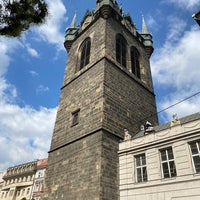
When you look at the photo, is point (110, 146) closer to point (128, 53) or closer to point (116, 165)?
point (116, 165)

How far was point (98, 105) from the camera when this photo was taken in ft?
43.5

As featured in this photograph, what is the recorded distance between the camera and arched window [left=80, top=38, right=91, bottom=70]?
18.2 m

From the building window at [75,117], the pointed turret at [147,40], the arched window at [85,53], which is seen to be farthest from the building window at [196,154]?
the pointed turret at [147,40]

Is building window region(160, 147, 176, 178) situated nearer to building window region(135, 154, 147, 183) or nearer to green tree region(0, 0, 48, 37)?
building window region(135, 154, 147, 183)

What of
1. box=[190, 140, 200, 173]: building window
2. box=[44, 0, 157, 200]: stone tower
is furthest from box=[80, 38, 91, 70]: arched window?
box=[190, 140, 200, 173]: building window

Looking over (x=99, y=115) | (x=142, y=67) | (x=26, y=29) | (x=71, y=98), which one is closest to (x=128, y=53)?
(x=142, y=67)

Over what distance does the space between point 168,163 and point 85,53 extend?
12149mm

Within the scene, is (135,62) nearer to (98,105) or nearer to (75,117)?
(98,105)

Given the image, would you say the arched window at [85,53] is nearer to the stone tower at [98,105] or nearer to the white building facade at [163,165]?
the stone tower at [98,105]

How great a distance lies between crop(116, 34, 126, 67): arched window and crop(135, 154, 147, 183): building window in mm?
8500

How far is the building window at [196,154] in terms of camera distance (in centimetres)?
934

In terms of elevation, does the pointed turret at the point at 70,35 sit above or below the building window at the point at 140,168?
above

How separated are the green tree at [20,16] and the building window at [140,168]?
28.4ft

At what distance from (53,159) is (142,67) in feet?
37.8
